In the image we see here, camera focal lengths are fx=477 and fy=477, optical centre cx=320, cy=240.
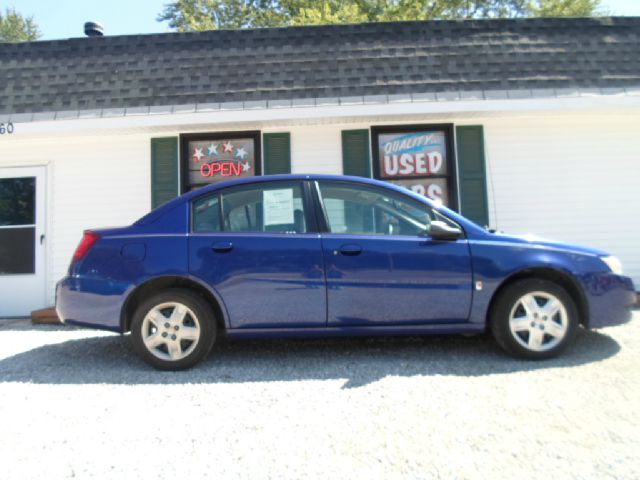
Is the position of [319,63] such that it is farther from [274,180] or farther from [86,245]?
[86,245]

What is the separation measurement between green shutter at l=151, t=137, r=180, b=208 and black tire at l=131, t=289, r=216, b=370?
3459 millimetres

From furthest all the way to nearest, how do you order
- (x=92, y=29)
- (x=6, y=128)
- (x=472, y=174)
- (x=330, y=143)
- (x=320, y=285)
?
1. (x=92, y=29)
2. (x=330, y=143)
3. (x=472, y=174)
4. (x=6, y=128)
5. (x=320, y=285)

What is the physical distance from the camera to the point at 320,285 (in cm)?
376

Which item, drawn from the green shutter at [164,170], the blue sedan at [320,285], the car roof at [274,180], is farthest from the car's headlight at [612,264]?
the green shutter at [164,170]

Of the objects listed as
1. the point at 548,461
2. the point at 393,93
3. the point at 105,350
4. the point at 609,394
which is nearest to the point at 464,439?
the point at 548,461

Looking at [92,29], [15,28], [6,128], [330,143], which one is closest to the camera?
[6,128]

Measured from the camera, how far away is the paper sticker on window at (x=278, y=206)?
3947mm

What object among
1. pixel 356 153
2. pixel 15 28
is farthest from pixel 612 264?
pixel 15 28

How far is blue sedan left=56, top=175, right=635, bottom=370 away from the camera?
3.77 m

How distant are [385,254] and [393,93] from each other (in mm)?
3547

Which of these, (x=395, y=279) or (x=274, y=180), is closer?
(x=395, y=279)

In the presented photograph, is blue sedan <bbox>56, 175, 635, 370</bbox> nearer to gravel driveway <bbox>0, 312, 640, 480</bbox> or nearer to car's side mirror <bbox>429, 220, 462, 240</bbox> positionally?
car's side mirror <bbox>429, 220, 462, 240</bbox>

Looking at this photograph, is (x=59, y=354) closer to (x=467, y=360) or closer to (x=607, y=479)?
(x=467, y=360)

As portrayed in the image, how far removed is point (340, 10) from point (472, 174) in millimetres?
14965
